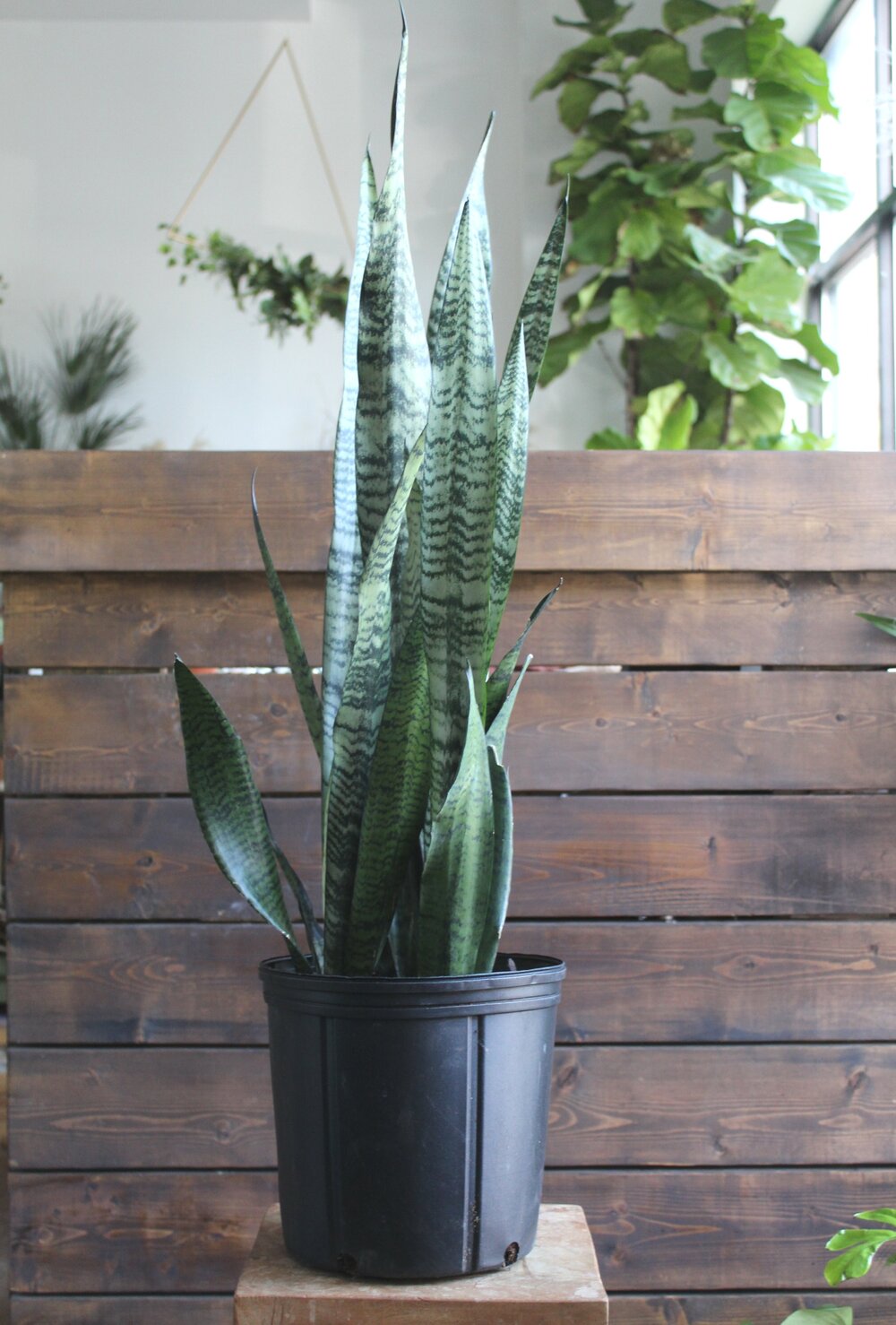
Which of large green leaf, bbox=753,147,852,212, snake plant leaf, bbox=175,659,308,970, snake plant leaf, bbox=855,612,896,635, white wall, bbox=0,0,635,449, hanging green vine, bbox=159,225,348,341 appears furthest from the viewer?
white wall, bbox=0,0,635,449

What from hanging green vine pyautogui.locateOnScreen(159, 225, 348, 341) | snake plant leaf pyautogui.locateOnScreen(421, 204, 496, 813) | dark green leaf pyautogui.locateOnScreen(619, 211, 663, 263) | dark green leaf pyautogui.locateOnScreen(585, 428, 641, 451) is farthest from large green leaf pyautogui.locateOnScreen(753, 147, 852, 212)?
snake plant leaf pyautogui.locateOnScreen(421, 204, 496, 813)

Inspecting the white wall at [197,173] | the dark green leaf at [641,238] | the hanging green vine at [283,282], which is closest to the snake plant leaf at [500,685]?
the dark green leaf at [641,238]

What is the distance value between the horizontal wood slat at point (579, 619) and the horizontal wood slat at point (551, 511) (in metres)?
0.03

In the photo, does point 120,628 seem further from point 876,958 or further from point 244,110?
point 244,110

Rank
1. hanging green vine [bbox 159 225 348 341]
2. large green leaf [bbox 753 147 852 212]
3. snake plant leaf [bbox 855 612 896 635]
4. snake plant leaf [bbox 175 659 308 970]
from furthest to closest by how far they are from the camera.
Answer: hanging green vine [bbox 159 225 348 341], large green leaf [bbox 753 147 852 212], snake plant leaf [bbox 855 612 896 635], snake plant leaf [bbox 175 659 308 970]

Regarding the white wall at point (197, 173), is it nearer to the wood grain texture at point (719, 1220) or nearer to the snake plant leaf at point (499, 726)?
the wood grain texture at point (719, 1220)

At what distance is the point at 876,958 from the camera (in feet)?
4.30

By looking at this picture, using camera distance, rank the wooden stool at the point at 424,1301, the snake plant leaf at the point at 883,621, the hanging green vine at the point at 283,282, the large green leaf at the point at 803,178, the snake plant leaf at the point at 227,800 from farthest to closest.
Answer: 1. the hanging green vine at the point at 283,282
2. the large green leaf at the point at 803,178
3. the snake plant leaf at the point at 883,621
4. the snake plant leaf at the point at 227,800
5. the wooden stool at the point at 424,1301

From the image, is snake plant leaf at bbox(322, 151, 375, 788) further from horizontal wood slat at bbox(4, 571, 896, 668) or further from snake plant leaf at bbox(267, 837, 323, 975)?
horizontal wood slat at bbox(4, 571, 896, 668)

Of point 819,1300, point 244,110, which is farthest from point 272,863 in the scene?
point 244,110

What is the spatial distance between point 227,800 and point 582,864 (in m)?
0.51

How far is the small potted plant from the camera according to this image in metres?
0.84

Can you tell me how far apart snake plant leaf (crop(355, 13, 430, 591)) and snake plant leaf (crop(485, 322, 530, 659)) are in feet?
0.22

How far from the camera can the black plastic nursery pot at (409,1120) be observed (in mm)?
833
